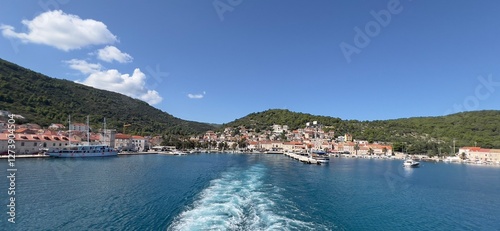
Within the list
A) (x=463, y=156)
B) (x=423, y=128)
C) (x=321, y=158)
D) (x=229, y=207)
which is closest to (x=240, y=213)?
(x=229, y=207)

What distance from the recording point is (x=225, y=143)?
4225 inches

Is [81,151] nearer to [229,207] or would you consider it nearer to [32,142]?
[32,142]

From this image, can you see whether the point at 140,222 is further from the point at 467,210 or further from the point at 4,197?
the point at 467,210

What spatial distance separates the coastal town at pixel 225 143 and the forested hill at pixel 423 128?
23.5 feet

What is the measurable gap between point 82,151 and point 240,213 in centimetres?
5594

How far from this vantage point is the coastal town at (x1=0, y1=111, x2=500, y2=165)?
57.7 meters

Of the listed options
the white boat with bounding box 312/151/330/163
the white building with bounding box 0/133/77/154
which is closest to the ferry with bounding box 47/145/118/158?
the white building with bounding box 0/133/77/154

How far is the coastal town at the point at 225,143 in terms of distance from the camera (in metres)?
57.7

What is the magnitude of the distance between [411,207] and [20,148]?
2620 inches

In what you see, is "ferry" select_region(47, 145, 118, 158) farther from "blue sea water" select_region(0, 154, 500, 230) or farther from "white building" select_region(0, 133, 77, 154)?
"blue sea water" select_region(0, 154, 500, 230)

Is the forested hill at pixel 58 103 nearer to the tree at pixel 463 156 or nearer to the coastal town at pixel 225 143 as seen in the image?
the coastal town at pixel 225 143

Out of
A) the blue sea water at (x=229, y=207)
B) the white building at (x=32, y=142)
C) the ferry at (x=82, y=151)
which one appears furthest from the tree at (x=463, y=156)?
the white building at (x=32, y=142)

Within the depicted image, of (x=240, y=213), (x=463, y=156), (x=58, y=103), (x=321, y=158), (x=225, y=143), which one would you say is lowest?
(x=463, y=156)

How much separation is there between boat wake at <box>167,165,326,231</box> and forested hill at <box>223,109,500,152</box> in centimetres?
10162
